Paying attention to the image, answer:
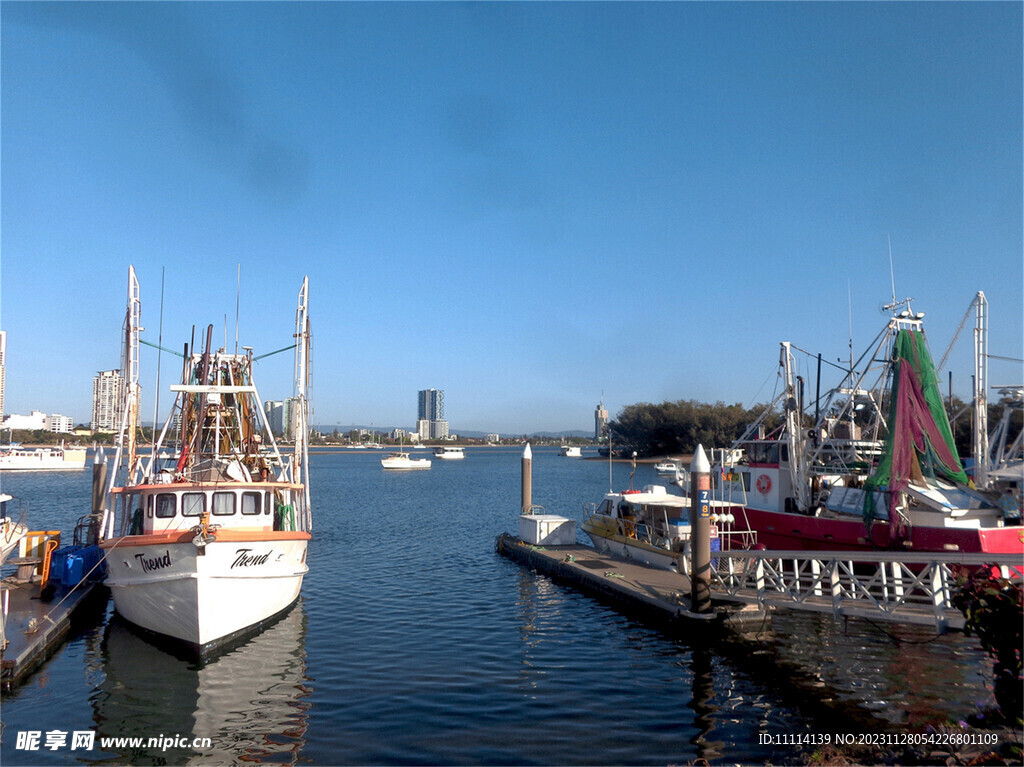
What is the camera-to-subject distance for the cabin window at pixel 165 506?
A: 19.8m

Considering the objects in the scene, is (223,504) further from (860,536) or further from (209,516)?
(860,536)

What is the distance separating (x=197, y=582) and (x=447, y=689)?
6.94 meters

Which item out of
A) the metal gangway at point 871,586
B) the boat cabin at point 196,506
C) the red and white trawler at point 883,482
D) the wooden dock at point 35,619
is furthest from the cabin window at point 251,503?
the red and white trawler at point 883,482

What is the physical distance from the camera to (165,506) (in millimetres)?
19828

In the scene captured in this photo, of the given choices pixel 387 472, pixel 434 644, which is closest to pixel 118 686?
pixel 434 644

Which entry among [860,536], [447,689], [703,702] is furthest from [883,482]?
[447,689]

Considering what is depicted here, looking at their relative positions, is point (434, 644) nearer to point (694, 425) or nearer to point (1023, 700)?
point (1023, 700)

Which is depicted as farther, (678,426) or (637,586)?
(678,426)

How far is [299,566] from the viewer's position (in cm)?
2189

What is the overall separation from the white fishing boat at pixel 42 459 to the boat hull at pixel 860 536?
11052 cm

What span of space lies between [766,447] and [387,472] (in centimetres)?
9413

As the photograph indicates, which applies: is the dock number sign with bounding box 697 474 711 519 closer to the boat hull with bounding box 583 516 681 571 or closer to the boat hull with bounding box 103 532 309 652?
the boat hull with bounding box 583 516 681 571

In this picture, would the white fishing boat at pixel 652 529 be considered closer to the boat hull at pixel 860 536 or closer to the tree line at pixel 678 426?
the boat hull at pixel 860 536

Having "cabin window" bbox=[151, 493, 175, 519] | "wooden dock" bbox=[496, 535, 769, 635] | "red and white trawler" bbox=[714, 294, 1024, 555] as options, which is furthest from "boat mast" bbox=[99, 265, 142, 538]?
"red and white trawler" bbox=[714, 294, 1024, 555]
